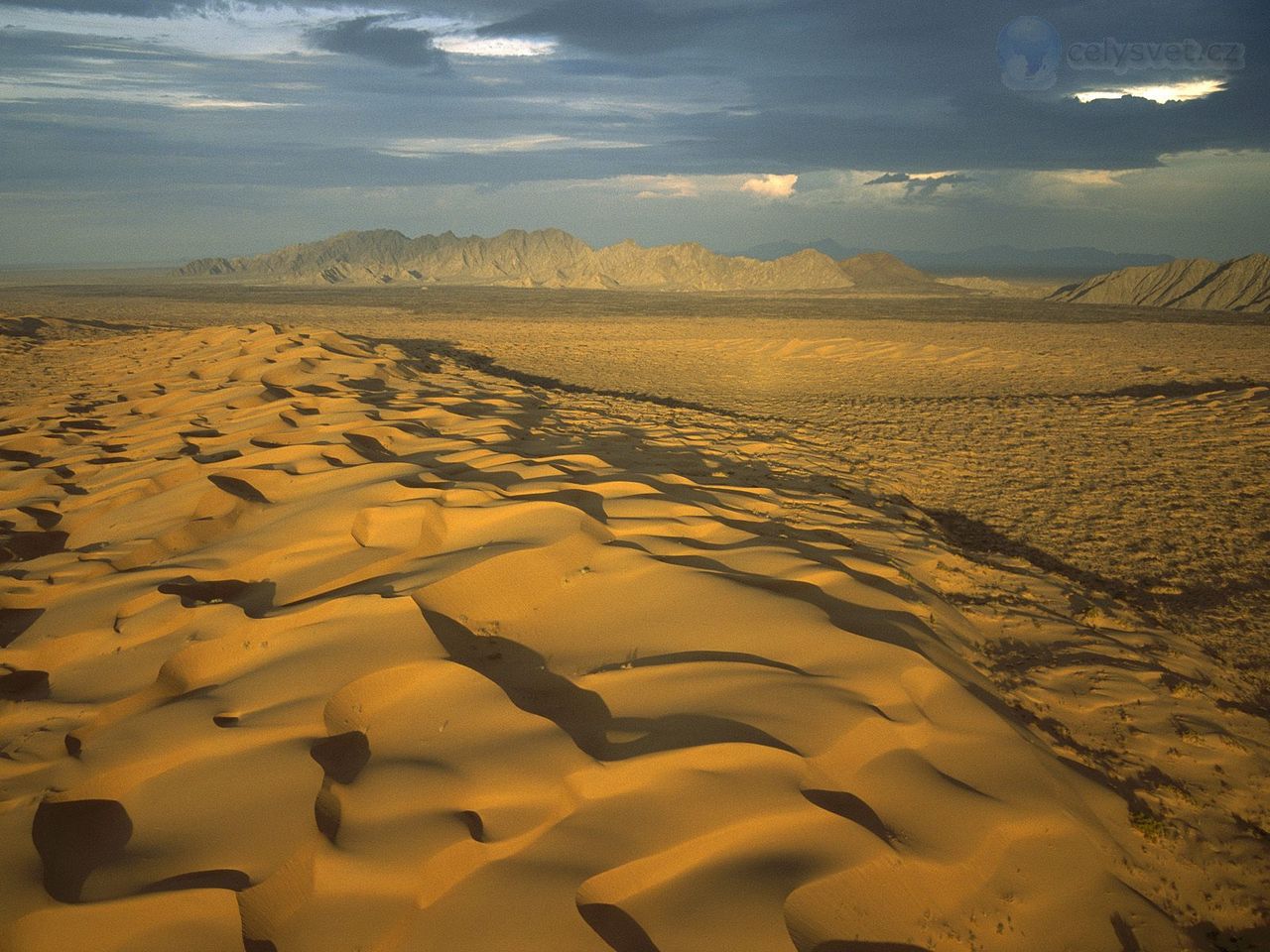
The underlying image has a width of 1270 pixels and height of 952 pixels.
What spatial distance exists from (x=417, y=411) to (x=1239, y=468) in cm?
668

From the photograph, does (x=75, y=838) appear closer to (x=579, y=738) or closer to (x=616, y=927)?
(x=579, y=738)

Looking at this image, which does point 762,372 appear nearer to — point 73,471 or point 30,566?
point 73,471

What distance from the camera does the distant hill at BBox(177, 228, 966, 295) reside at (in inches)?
2766

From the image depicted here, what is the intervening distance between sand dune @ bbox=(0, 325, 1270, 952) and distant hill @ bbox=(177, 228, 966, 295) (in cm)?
5779

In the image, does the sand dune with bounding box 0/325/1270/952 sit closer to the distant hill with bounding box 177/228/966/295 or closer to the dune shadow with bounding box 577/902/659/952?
the dune shadow with bounding box 577/902/659/952

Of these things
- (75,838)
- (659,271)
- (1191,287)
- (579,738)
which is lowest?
(75,838)

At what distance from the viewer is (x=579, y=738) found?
1926 millimetres

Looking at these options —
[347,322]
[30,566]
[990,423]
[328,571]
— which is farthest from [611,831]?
[347,322]

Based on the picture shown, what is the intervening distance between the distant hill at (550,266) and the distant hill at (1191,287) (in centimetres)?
1264

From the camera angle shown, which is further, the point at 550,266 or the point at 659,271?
the point at 550,266

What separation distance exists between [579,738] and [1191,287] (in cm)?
4842

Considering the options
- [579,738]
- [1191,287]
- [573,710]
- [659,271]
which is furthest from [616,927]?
[659,271]

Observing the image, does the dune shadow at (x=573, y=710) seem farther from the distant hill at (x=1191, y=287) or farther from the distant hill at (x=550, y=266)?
the distant hill at (x=550, y=266)

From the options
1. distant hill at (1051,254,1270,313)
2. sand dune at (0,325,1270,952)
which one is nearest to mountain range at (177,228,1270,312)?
distant hill at (1051,254,1270,313)
